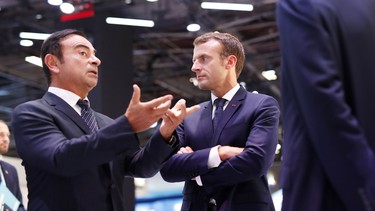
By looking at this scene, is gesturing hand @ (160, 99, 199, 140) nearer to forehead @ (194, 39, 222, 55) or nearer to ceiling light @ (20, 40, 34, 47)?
forehead @ (194, 39, 222, 55)

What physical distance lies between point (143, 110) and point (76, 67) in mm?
772

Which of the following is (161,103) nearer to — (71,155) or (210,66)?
(71,155)

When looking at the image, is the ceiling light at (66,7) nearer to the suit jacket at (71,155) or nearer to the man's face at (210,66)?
the man's face at (210,66)

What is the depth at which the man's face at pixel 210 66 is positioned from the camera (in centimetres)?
352

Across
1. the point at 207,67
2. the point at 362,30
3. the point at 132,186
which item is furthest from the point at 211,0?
the point at 362,30

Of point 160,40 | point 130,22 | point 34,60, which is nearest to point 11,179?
point 130,22

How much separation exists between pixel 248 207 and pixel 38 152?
1.12 m

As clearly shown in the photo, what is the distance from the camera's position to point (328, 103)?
5.70 ft

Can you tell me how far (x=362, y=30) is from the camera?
1845 mm

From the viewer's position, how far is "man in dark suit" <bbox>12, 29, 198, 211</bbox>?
100 inches

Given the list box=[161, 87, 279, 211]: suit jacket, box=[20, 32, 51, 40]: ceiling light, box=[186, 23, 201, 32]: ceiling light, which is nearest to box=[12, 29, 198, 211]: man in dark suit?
box=[161, 87, 279, 211]: suit jacket

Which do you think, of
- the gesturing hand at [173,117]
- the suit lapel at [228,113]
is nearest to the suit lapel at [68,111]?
the gesturing hand at [173,117]

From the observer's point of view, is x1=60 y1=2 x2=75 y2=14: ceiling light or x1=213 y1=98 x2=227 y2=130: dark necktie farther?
x1=60 y1=2 x2=75 y2=14: ceiling light

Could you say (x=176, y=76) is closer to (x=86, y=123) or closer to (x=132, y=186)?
(x=132, y=186)
